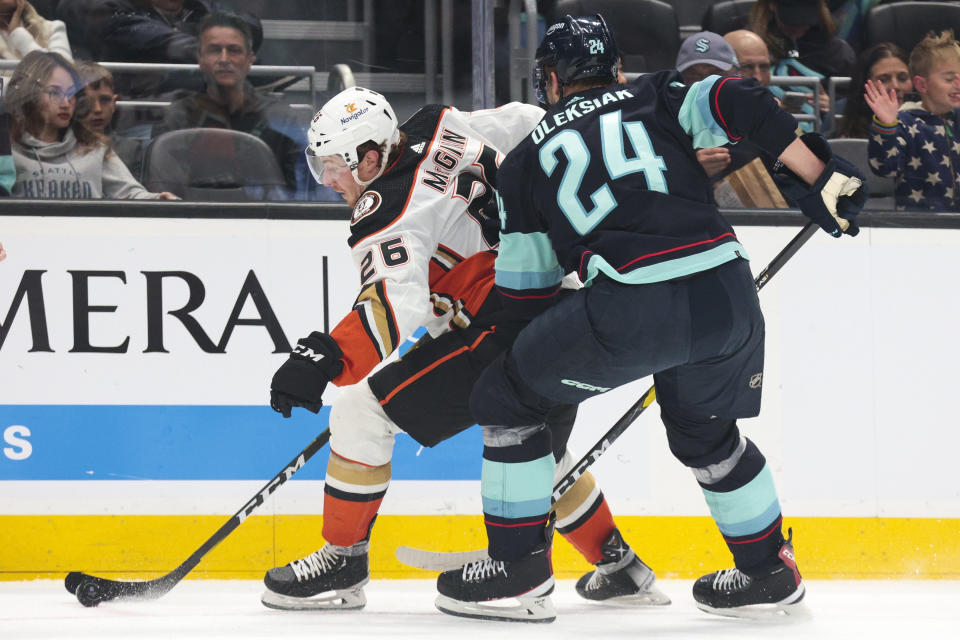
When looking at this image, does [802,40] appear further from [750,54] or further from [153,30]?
[153,30]

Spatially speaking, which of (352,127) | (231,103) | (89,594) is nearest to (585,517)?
(352,127)

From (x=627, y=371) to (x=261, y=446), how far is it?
49.0 inches

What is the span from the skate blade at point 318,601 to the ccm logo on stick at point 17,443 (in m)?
0.85

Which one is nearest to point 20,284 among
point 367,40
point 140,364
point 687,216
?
point 140,364

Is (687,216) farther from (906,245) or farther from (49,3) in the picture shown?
(49,3)

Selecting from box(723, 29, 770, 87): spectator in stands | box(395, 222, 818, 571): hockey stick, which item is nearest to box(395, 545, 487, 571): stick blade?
box(395, 222, 818, 571): hockey stick

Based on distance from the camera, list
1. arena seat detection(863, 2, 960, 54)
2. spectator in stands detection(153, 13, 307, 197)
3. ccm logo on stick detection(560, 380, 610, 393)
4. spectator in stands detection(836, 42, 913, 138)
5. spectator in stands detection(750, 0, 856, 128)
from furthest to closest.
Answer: arena seat detection(863, 2, 960, 54)
spectator in stands detection(750, 0, 856, 128)
spectator in stands detection(836, 42, 913, 138)
spectator in stands detection(153, 13, 307, 197)
ccm logo on stick detection(560, 380, 610, 393)

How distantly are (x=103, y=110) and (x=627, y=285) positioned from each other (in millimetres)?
1752

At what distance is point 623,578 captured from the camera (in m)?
2.74

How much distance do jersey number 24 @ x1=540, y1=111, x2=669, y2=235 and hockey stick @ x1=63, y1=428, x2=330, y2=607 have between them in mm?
798

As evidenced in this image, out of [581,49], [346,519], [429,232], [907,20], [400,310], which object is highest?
[581,49]

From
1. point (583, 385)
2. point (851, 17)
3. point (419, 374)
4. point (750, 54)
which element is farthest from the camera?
point (851, 17)

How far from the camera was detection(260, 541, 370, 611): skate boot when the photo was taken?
2.60m

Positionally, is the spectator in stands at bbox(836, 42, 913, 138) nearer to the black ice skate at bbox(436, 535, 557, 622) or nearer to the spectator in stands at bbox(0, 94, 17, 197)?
the black ice skate at bbox(436, 535, 557, 622)
